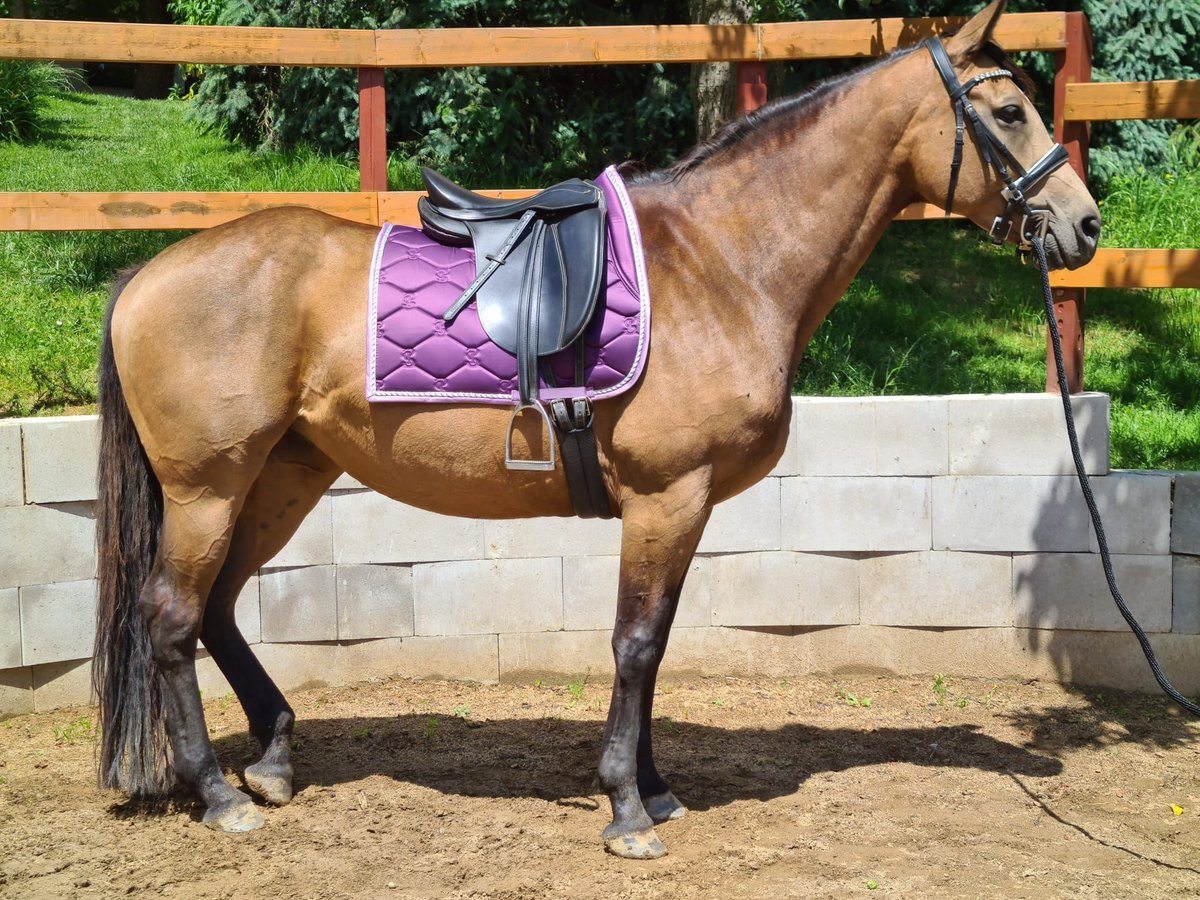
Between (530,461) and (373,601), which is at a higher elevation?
(530,461)

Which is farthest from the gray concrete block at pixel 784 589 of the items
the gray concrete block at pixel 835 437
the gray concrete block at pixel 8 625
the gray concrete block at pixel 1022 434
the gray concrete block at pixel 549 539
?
the gray concrete block at pixel 8 625

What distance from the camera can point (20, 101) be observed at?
10695mm

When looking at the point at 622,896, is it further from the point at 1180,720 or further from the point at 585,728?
the point at 1180,720

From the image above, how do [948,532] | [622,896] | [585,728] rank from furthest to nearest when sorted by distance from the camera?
[948,532] → [585,728] → [622,896]

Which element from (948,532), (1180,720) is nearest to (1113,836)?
(1180,720)

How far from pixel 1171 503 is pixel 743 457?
234cm

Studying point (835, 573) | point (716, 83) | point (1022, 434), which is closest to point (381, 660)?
point (835, 573)

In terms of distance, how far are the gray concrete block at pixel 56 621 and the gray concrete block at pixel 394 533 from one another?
1.01m

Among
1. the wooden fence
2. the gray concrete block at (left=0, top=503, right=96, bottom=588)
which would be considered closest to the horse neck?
the wooden fence

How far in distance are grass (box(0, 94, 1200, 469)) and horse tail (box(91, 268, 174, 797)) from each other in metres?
1.60

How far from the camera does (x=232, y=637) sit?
13.3 ft

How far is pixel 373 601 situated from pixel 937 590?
244cm

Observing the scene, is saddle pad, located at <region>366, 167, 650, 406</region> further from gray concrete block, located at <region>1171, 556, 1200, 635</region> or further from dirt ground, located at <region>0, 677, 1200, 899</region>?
gray concrete block, located at <region>1171, 556, 1200, 635</region>

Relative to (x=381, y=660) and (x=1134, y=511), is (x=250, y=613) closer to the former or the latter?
(x=381, y=660)
